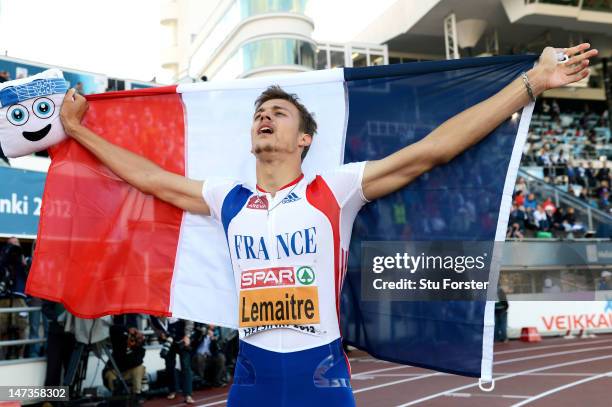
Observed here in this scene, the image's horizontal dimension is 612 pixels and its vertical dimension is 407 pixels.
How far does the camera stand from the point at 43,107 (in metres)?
4.20

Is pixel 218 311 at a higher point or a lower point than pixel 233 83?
lower

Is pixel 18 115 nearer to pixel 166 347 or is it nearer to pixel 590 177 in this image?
pixel 166 347

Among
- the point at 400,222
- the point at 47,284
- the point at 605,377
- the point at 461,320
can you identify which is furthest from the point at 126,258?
the point at 605,377

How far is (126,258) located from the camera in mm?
4289

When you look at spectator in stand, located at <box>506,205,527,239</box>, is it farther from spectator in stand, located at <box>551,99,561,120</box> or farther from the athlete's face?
the athlete's face

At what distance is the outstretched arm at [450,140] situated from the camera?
3.72m

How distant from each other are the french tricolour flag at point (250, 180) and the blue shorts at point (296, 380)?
0.48 m

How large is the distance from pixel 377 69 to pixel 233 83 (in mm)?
928

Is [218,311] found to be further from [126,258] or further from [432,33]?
[432,33]

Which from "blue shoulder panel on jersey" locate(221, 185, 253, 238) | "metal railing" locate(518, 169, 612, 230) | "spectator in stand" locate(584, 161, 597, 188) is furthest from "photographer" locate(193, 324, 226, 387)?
"spectator in stand" locate(584, 161, 597, 188)

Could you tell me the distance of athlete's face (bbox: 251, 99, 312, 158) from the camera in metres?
3.72

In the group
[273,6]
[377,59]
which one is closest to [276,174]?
[273,6]

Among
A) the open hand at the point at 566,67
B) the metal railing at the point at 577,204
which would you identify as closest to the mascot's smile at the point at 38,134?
the open hand at the point at 566,67

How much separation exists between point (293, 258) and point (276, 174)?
0.51 metres
